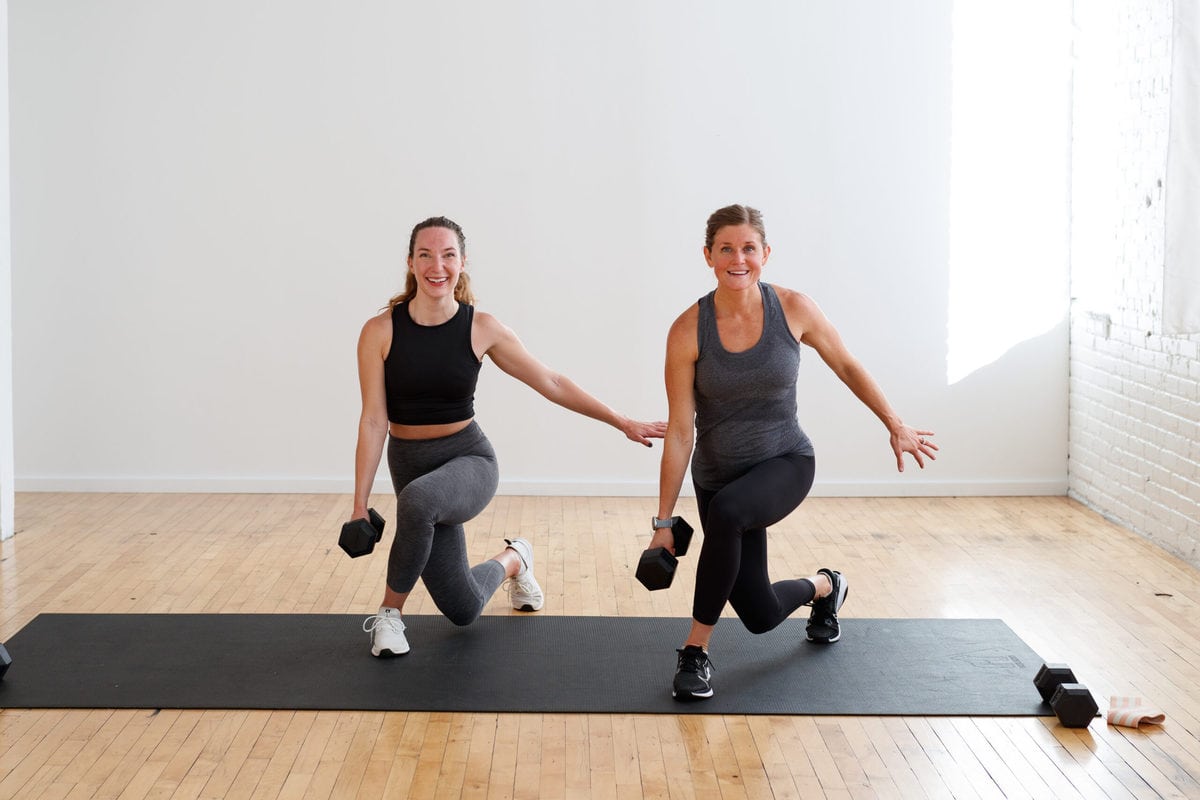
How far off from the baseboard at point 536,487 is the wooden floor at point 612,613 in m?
0.11

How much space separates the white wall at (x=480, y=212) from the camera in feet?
20.6

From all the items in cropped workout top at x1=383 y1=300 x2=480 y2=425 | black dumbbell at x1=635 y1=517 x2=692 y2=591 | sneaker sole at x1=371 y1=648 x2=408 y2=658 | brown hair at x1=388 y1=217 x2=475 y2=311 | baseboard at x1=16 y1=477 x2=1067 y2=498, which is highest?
brown hair at x1=388 y1=217 x2=475 y2=311

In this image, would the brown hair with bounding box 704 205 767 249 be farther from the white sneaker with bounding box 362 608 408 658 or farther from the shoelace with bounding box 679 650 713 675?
the white sneaker with bounding box 362 608 408 658

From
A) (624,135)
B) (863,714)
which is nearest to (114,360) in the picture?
(624,135)

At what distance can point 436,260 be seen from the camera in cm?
392

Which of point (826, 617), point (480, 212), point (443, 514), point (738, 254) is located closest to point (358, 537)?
point (443, 514)

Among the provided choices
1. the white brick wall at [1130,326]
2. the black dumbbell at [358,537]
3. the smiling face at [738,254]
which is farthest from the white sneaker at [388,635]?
the white brick wall at [1130,326]

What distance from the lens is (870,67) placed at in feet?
20.6

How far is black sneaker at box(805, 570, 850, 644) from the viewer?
3992mm

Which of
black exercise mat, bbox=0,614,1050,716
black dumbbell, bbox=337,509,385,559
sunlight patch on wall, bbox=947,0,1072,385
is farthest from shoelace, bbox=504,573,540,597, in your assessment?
sunlight patch on wall, bbox=947,0,1072,385

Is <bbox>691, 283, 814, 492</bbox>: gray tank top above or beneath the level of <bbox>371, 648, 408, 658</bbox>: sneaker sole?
above

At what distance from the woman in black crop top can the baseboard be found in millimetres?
2385

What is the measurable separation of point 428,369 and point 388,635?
2.59 ft

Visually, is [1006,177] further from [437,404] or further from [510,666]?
[510,666]
